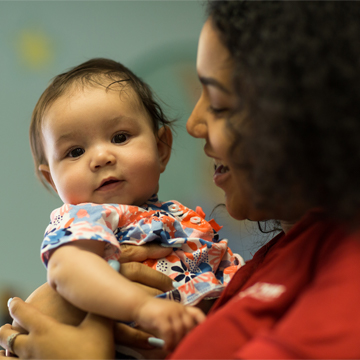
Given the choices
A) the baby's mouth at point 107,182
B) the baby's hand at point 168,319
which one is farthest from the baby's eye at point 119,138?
the baby's hand at point 168,319

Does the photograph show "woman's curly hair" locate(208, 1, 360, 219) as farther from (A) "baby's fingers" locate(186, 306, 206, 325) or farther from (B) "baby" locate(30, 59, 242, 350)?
(B) "baby" locate(30, 59, 242, 350)

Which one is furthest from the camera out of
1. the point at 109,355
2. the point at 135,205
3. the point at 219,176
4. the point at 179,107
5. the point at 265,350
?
the point at 179,107

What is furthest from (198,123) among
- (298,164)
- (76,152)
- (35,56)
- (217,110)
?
(35,56)

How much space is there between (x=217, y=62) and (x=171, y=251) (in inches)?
19.0

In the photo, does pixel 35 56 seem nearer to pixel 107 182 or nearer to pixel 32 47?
pixel 32 47

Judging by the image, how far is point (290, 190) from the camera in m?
0.58

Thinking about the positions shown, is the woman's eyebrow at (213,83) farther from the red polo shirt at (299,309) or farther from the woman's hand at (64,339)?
the woman's hand at (64,339)

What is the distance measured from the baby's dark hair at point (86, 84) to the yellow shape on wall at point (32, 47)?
1.24 metres

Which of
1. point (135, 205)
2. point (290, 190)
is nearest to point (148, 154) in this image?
point (135, 205)

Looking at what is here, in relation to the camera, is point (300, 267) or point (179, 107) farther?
point (179, 107)

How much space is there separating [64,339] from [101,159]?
1.40ft

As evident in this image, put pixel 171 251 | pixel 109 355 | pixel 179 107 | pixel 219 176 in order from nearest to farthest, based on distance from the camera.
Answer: pixel 109 355
pixel 219 176
pixel 171 251
pixel 179 107

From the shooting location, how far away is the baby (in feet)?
2.72

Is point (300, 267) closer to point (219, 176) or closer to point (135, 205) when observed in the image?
point (219, 176)
